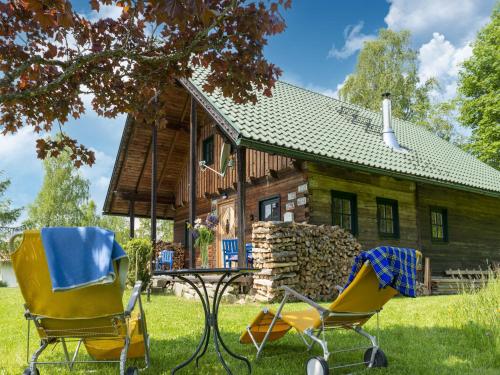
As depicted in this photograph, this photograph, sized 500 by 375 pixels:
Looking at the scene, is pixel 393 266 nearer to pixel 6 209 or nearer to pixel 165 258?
pixel 165 258

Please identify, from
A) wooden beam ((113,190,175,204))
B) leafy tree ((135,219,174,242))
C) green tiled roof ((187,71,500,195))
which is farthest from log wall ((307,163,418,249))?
leafy tree ((135,219,174,242))

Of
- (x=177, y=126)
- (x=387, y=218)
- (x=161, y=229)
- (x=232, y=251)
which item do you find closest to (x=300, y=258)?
(x=232, y=251)

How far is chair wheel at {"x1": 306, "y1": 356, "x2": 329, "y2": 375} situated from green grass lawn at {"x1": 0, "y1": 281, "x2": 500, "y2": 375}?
0.33 metres

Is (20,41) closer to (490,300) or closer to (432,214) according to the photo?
(490,300)

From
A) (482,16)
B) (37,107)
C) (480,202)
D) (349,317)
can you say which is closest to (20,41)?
(37,107)

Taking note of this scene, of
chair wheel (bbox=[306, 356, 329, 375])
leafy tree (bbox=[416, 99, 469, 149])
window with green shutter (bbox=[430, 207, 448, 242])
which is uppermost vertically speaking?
leafy tree (bbox=[416, 99, 469, 149])

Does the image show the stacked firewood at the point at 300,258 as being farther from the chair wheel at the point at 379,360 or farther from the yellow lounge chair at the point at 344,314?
the chair wheel at the point at 379,360

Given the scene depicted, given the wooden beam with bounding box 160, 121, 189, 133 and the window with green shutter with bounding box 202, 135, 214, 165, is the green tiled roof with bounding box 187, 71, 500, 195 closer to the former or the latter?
the window with green shutter with bounding box 202, 135, 214, 165

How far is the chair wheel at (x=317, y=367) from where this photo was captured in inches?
138

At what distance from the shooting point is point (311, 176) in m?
10.7

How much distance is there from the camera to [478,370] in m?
4.05

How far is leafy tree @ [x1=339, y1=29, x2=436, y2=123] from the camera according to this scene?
2733 cm

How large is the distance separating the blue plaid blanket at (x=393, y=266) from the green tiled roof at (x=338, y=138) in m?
5.61

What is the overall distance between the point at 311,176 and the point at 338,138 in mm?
1957
